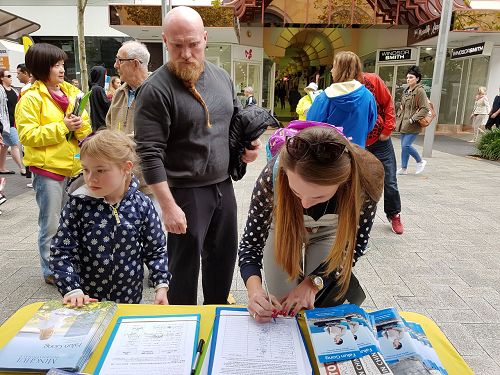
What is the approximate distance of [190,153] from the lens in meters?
2.03

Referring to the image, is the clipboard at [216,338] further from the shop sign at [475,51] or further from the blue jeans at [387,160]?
the shop sign at [475,51]

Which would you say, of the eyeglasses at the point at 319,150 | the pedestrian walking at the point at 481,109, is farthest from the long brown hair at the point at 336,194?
the pedestrian walking at the point at 481,109

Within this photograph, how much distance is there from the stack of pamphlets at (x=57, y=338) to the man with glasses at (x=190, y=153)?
749mm

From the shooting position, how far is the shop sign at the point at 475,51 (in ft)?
38.4

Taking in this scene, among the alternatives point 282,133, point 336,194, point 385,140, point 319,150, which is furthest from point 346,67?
point 319,150

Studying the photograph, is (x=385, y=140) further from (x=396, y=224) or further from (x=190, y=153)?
(x=190, y=153)

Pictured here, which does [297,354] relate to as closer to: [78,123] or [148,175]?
[148,175]

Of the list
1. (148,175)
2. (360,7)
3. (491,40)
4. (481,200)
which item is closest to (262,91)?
(360,7)

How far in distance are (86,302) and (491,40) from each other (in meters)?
14.8

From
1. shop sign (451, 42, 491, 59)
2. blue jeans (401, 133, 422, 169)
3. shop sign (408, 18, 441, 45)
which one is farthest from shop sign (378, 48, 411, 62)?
blue jeans (401, 133, 422, 169)

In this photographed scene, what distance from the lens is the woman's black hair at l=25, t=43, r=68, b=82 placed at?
2496 mm

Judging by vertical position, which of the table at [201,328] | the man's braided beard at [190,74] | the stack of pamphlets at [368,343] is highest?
the man's braided beard at [190,74]

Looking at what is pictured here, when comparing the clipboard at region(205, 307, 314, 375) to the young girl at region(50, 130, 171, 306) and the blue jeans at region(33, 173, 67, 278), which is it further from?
the blue jeans at region(33, 173, 67, 278)

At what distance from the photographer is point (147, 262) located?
171 centimetres
